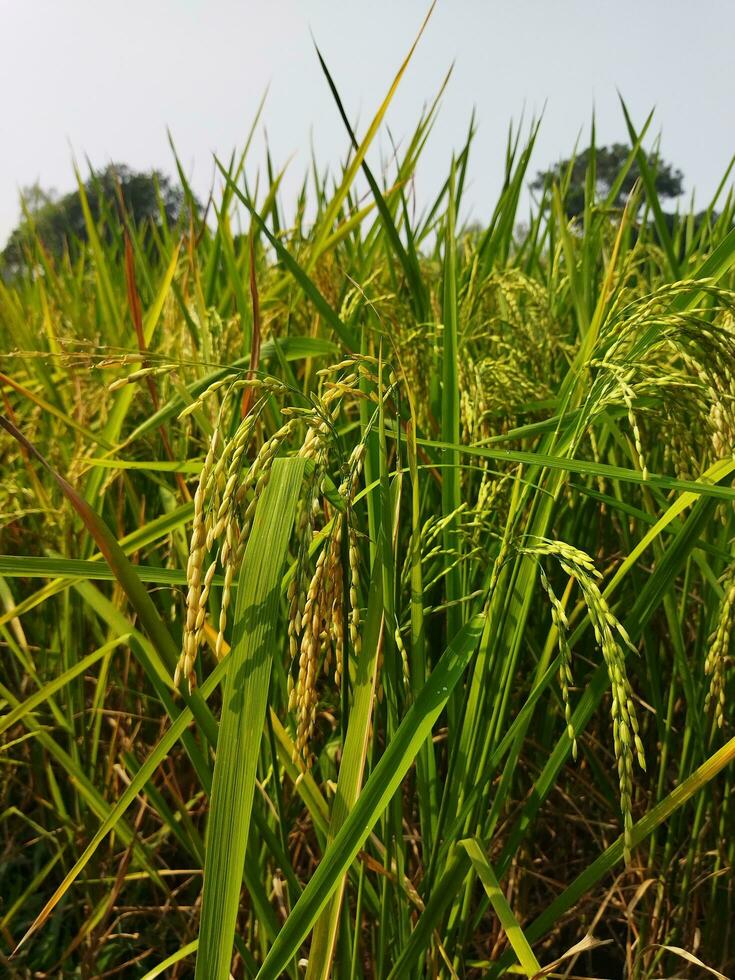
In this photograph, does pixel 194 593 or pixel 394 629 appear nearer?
pixel 194 593

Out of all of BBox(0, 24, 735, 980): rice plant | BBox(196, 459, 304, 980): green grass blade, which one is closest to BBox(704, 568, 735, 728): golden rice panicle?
BBox(0, 24, 735, 980): rice plant

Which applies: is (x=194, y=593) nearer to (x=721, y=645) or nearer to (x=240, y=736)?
(x=240, y=736)

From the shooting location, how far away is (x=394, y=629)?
2.31 ft

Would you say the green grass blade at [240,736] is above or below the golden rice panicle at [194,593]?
below

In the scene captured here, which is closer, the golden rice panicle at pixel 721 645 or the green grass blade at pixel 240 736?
the green grass blade at pixel 240 736

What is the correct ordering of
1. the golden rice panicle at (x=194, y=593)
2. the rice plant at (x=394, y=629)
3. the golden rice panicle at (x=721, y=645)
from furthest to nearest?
the golden rice panicle at (x=721, y=645), the rice plant at (x=394, y=629), the golden rice panicle at (x=194, y=593)

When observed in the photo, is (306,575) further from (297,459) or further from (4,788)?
(4,788)

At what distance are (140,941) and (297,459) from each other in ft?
3.51

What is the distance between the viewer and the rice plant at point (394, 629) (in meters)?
0.62

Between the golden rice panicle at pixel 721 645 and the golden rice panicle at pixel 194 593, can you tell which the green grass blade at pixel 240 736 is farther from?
the golden rice panicle at pixel 721 645

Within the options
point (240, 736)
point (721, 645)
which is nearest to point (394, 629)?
point (240, 736)

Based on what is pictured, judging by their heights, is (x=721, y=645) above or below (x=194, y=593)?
below

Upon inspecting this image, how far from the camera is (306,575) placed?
23.8 inches

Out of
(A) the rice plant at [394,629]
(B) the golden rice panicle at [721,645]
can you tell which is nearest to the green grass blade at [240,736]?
(A) the rice plant at [394,629]
